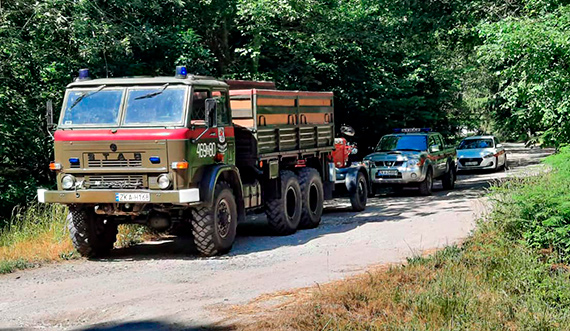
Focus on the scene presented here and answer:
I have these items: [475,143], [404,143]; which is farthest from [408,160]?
[475,143]

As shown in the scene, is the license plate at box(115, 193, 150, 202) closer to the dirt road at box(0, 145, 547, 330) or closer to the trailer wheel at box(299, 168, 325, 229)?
the dirt road at box(0, 145, 547, 330)

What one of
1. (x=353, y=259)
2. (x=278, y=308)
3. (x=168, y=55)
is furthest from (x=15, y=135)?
(x=278, y=308)

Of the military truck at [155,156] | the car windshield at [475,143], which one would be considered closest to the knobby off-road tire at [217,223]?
the military truck at [155,156]

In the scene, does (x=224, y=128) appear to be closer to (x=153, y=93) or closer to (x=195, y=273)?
(x=153, y=93)

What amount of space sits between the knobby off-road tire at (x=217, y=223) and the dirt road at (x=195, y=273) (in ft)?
0.64

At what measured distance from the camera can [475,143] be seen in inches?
1337

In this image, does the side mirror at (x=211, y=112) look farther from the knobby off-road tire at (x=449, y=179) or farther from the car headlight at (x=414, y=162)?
the knobby off-road tire at (x=449, y=179)

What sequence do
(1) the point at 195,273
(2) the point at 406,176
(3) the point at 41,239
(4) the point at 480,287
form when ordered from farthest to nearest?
(2) the point at 406,176
(3) the point at 41,239
(1) the point at 195,273
(4) the point at 480,287

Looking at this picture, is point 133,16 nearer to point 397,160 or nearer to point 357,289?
point 397,160

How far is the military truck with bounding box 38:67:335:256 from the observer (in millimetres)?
11648

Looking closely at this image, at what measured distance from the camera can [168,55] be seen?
18953mm

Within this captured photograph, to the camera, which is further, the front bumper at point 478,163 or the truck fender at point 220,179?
the front bumper at point 478,163

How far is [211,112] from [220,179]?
1.18 meters

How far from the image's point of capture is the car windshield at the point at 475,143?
110 ft
